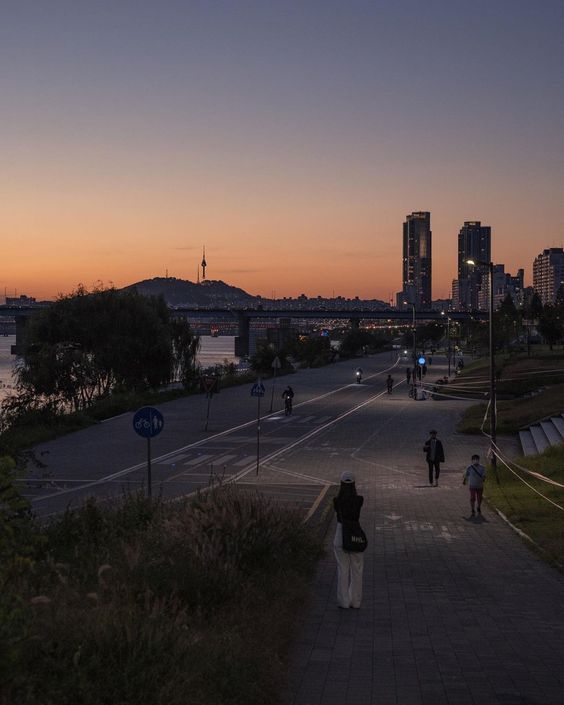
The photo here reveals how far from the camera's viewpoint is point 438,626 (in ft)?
32.3

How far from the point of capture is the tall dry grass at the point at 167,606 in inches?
243

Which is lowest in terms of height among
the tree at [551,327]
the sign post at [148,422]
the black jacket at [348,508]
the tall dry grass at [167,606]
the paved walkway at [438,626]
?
the paved walkway at [438,626]

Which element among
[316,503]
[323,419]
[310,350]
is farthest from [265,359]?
[316,503]

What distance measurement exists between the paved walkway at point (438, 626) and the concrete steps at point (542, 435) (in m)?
11.9

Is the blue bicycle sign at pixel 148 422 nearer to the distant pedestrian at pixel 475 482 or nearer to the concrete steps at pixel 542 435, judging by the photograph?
the distant pedestrian at pixel 475 482

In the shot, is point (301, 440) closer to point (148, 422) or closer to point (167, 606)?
point (148, 422)

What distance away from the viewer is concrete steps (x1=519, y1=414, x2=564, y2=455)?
2864 centimetres

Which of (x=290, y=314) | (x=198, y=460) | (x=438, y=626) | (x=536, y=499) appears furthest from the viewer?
(x=290, y=314)

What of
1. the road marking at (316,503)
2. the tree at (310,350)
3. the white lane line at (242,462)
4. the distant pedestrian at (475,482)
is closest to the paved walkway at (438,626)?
the distant pedestrian at (475,482)

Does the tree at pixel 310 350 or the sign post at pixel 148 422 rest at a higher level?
the sign post at pixel 148 422

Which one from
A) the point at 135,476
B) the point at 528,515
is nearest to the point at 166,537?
the point at 528,515

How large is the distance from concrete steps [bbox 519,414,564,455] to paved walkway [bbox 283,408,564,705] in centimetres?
1186

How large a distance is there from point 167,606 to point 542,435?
25271 millimetres

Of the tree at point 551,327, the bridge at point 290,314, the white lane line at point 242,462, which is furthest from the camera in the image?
the bridge at point 290,314
